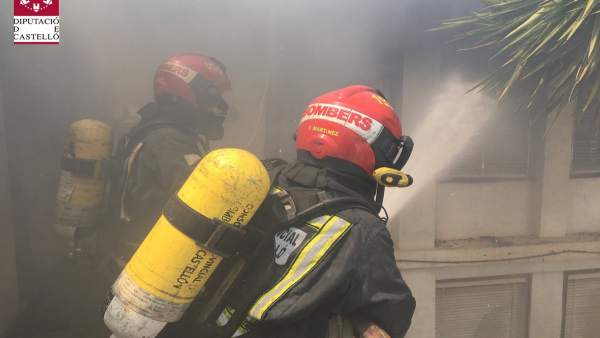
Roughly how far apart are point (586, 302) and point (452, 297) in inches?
70.3

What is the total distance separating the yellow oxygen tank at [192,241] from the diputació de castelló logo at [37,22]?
306 cm

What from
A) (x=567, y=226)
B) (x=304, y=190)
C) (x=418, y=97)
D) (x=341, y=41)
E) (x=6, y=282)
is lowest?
(x=6, y=282)

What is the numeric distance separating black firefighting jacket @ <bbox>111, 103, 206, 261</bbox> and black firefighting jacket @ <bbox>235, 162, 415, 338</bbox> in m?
1.38

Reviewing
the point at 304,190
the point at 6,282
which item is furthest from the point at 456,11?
the point at 6,282

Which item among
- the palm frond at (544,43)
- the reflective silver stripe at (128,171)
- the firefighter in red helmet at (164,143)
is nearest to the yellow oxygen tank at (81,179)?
the firefighter in red helmet at (164,143)

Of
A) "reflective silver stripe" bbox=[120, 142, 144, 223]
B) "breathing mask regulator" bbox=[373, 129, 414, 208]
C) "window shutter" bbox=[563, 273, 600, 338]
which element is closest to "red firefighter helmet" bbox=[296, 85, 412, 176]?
→ "breathing mask regulator" bbox=[373, 129, 414, 208]

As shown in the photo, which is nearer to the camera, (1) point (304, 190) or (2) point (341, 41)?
(1) point (304, 190)

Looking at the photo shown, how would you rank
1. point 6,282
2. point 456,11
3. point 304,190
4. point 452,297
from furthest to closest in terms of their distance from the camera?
point 452,297
point 456,11
point 6,282
point 304,190

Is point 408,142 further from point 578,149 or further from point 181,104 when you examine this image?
point 578,149

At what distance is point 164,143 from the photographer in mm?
2828

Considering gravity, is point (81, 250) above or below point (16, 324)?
above

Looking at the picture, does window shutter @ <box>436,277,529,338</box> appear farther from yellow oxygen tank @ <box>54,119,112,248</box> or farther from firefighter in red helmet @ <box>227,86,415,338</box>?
yellow oxygen tank @ <box>54,119,112,248</box>

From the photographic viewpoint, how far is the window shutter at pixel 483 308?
16.3 feet

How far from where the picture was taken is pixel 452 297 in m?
5.00
